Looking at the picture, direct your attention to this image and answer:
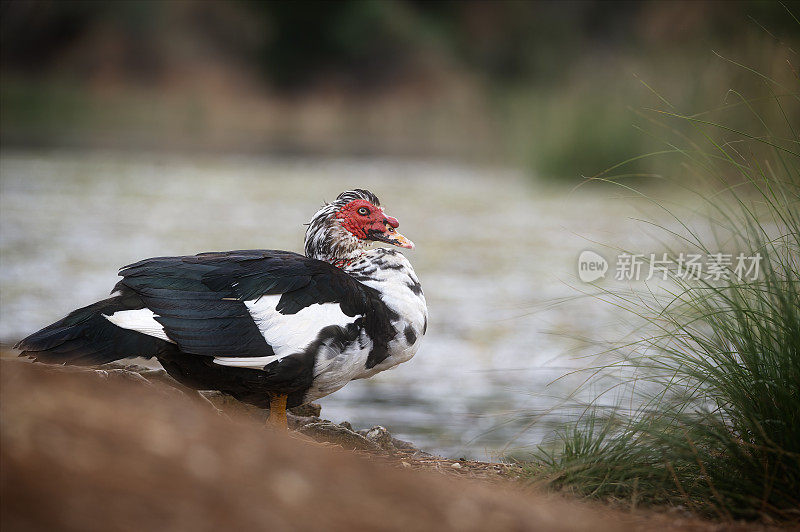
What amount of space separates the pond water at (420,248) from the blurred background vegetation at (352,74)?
7.84 feet

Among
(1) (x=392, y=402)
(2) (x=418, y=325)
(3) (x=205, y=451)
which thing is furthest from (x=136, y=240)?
(3) (x=205, y=451)

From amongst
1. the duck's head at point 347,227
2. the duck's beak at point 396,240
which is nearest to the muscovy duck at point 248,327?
the duck's head at point 347,227

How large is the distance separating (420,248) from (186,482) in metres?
7.17

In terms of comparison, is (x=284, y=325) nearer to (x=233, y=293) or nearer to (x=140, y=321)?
(x=233, y=293)

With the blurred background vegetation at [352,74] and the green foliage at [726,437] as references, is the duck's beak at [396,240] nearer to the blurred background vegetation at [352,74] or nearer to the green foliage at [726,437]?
the green foliage at [726,437]

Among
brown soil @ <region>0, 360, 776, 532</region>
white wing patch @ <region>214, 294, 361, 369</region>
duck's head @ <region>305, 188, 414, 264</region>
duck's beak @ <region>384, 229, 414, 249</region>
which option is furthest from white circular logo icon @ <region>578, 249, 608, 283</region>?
brown soil @ <region>0, 360, 776, 532</region>

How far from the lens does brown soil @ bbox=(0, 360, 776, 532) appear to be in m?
1.75

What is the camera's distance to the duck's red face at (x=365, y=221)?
3760 mm

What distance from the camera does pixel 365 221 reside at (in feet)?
12.4

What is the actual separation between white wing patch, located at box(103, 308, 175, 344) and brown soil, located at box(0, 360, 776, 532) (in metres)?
0.51

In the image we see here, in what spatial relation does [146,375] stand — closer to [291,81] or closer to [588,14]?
[291,81]

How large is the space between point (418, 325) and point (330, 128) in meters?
20.7

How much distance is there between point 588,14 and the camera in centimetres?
3098

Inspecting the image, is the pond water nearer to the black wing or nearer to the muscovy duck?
the muscovy duck
